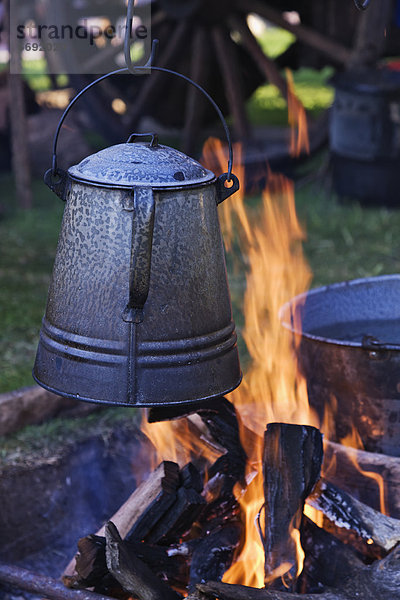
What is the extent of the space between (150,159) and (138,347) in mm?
376

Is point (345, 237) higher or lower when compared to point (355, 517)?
lower

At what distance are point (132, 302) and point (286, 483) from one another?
0.63 meters

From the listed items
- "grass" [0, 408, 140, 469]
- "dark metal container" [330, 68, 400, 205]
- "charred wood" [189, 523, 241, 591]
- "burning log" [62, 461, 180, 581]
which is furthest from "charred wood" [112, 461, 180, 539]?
"dark metal container" [330, 68, 400, 205]

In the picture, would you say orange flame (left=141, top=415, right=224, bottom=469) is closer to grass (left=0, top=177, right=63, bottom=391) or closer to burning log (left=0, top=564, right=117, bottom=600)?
burning log (left=0, top=564, right=117, bottom=600)

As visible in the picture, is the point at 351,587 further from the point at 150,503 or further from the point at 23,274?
the point at 23,274

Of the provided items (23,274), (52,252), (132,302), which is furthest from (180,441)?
(52,252)

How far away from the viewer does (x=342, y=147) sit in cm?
606

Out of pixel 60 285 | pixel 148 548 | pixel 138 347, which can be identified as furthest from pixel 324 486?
pixel 60 285

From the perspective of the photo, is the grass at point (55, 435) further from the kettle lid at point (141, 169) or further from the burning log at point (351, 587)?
the kettle lid at point (141, 169)

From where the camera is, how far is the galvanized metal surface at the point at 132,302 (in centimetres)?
160

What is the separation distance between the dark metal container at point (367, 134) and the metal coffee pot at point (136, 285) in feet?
14.4

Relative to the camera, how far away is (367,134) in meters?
5.88

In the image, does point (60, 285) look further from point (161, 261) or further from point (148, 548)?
point (148, 548)

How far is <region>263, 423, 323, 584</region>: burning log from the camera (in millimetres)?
1844
